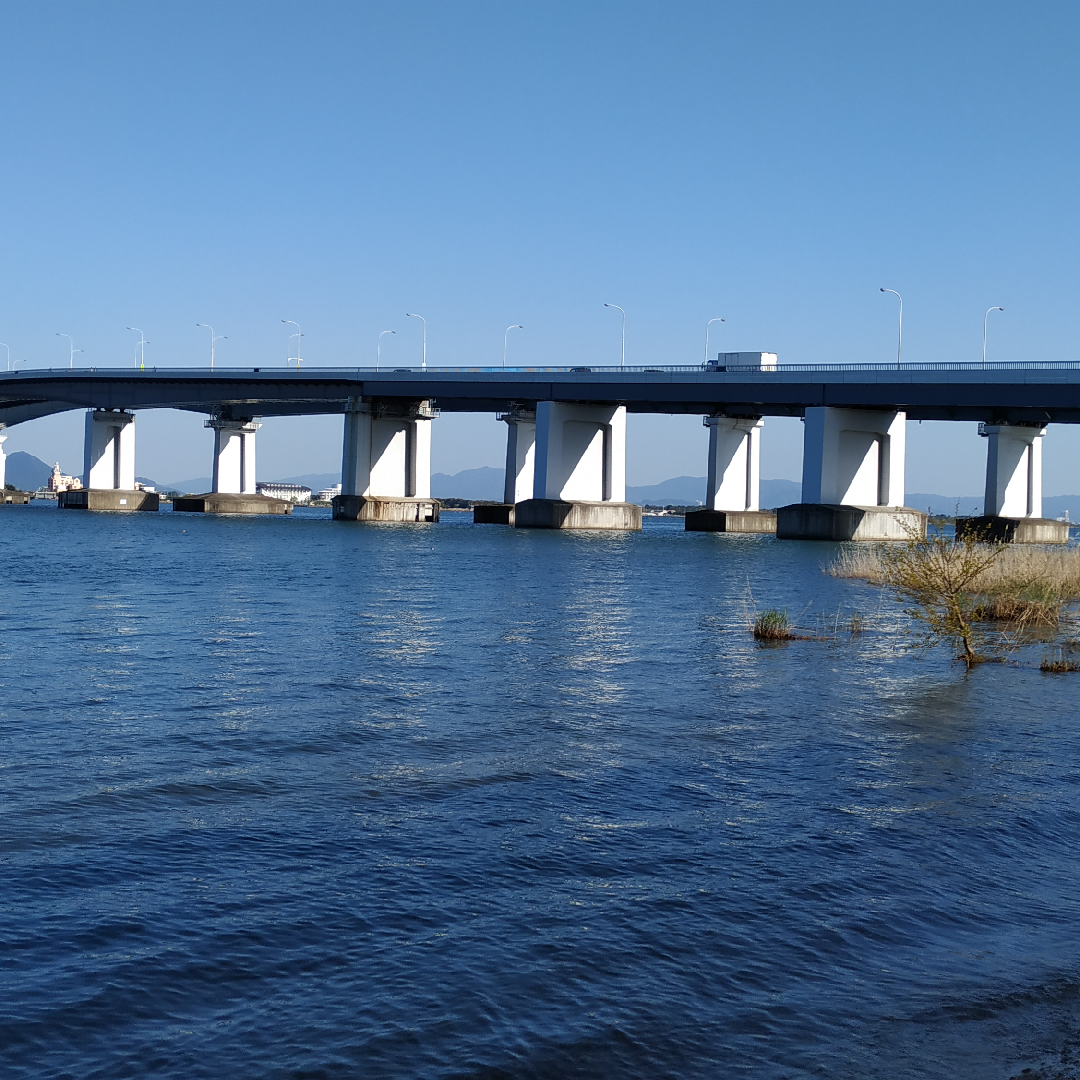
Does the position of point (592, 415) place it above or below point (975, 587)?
above

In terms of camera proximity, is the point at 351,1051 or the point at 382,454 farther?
the point at 382,454

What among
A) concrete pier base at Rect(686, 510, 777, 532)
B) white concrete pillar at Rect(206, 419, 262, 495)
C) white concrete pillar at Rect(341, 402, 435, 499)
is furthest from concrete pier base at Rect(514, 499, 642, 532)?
white concrete pillar at Rect(206, 419, 262, 495)

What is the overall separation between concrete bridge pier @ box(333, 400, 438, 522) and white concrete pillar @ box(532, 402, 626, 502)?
17.3 meters

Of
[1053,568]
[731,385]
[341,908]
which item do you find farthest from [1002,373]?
[341,908]

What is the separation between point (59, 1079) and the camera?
6348mm

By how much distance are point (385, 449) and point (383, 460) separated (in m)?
1.17

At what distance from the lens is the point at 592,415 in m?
113

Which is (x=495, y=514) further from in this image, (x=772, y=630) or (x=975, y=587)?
(x=772, y=630)

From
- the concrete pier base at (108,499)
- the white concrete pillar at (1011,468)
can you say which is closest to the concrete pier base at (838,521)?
the white concrete pillar at (1011,468)

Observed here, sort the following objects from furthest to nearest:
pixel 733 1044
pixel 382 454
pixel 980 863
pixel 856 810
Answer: pixel 382 454 → pixel 856 810 → pixel 980 863 → pixel 733 1044

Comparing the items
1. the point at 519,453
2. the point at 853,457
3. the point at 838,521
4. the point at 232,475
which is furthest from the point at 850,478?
the point at 232,475

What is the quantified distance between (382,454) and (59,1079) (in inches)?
4713

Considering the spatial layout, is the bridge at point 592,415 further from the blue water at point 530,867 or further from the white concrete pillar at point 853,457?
the blue water at point 530,867

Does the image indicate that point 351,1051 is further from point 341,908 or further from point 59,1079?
point 341,908
